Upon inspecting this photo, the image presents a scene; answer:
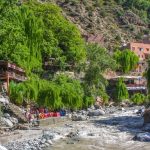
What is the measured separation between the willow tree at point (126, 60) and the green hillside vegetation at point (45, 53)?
1791cm

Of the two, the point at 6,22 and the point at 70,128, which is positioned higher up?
the point at 6,22

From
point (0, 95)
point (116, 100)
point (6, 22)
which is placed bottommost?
point (116, 100)

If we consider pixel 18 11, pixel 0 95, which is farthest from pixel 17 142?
pixel 18 11

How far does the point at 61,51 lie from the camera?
86500mm

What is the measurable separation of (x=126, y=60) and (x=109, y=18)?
1519 inches

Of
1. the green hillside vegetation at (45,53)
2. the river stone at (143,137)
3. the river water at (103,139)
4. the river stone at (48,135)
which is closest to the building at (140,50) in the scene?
the green hillside vegetation at (45,53)

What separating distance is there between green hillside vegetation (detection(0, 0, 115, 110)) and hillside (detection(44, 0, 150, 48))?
1506 inches

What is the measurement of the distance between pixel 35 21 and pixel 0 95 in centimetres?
1806

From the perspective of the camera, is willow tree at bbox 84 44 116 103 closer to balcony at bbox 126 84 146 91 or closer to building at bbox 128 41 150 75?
balcony at bbox 126 84 146 91

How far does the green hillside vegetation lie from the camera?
59.6 meters

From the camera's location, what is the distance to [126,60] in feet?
364

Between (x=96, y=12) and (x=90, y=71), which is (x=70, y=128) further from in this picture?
(x=96, y=12)

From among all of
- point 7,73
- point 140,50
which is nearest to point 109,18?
point 140,50

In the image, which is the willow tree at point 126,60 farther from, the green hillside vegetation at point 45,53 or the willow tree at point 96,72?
the willow tree at point 96,72
